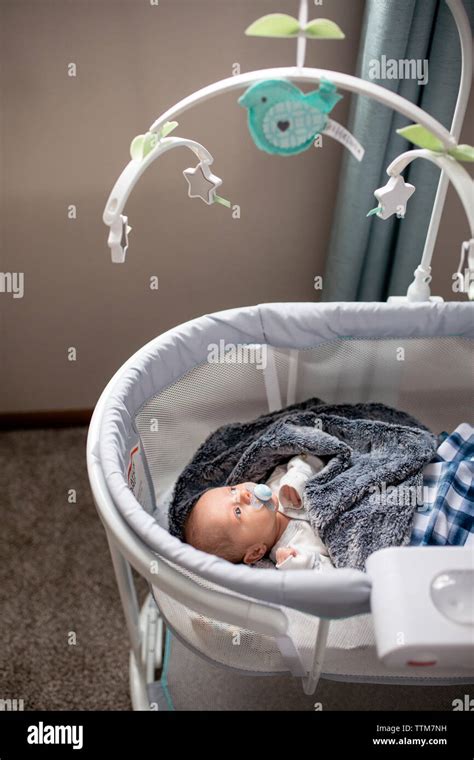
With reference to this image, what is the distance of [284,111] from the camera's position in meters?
0.85

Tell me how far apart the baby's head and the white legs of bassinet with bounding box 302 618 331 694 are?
0.71 feet

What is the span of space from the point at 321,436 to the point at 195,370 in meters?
0.25

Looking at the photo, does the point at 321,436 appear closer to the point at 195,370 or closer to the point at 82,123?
the point at 195,370

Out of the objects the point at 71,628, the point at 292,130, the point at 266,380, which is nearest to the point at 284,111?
the point at 292,130

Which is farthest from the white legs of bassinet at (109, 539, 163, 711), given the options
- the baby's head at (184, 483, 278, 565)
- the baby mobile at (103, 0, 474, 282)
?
the baby mobile at (103, 0, 474, 282)

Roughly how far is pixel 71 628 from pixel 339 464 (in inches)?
28.0

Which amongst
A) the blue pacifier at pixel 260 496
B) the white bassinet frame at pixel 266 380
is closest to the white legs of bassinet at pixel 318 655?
the white bassinet frame at pixel 266 380

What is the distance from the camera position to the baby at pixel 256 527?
117cm

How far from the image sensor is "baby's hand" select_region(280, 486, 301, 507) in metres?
1.25

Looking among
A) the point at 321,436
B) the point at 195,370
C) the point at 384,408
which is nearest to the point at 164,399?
the point at 195,370

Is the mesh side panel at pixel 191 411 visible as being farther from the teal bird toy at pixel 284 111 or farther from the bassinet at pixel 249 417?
the teal bird toy at pixel 284 111

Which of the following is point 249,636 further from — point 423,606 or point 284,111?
point 284,111

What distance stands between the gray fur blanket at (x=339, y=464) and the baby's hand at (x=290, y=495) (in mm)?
20

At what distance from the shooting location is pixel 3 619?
1.55 m
